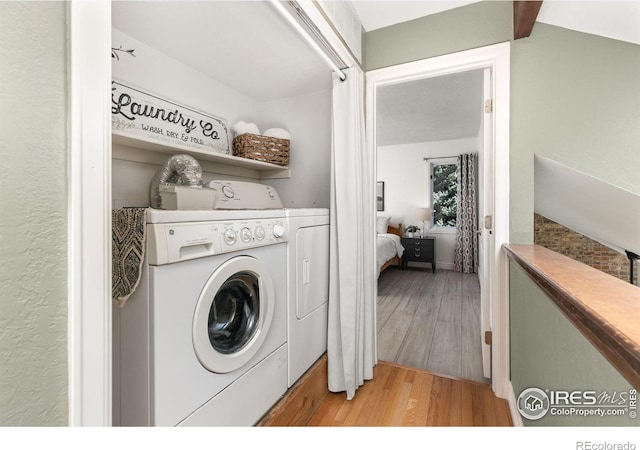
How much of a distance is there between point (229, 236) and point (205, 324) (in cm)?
33

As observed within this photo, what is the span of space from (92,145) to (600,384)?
115 centimetres

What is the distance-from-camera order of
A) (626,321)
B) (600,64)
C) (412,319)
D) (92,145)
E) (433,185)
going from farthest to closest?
(433,185) < (412,319) < (600,64) < (92,145) < (626,321)

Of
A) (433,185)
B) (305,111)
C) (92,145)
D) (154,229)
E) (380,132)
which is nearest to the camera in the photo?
(92,145)

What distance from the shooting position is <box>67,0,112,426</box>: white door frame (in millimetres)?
584

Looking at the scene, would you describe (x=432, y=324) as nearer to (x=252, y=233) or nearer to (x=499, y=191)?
(x=499, y=191)

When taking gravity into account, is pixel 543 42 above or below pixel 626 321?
above

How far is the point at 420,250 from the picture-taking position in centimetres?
505

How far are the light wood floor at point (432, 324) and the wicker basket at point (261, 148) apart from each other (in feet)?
5.59

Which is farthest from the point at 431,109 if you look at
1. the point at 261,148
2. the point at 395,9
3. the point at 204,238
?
the point at 204,238

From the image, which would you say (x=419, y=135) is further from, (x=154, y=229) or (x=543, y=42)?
(x=154, y=229)

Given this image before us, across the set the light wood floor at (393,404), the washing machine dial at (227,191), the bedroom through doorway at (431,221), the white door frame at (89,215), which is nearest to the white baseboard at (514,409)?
the light wood floor at (393,404)

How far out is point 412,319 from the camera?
2873mm
